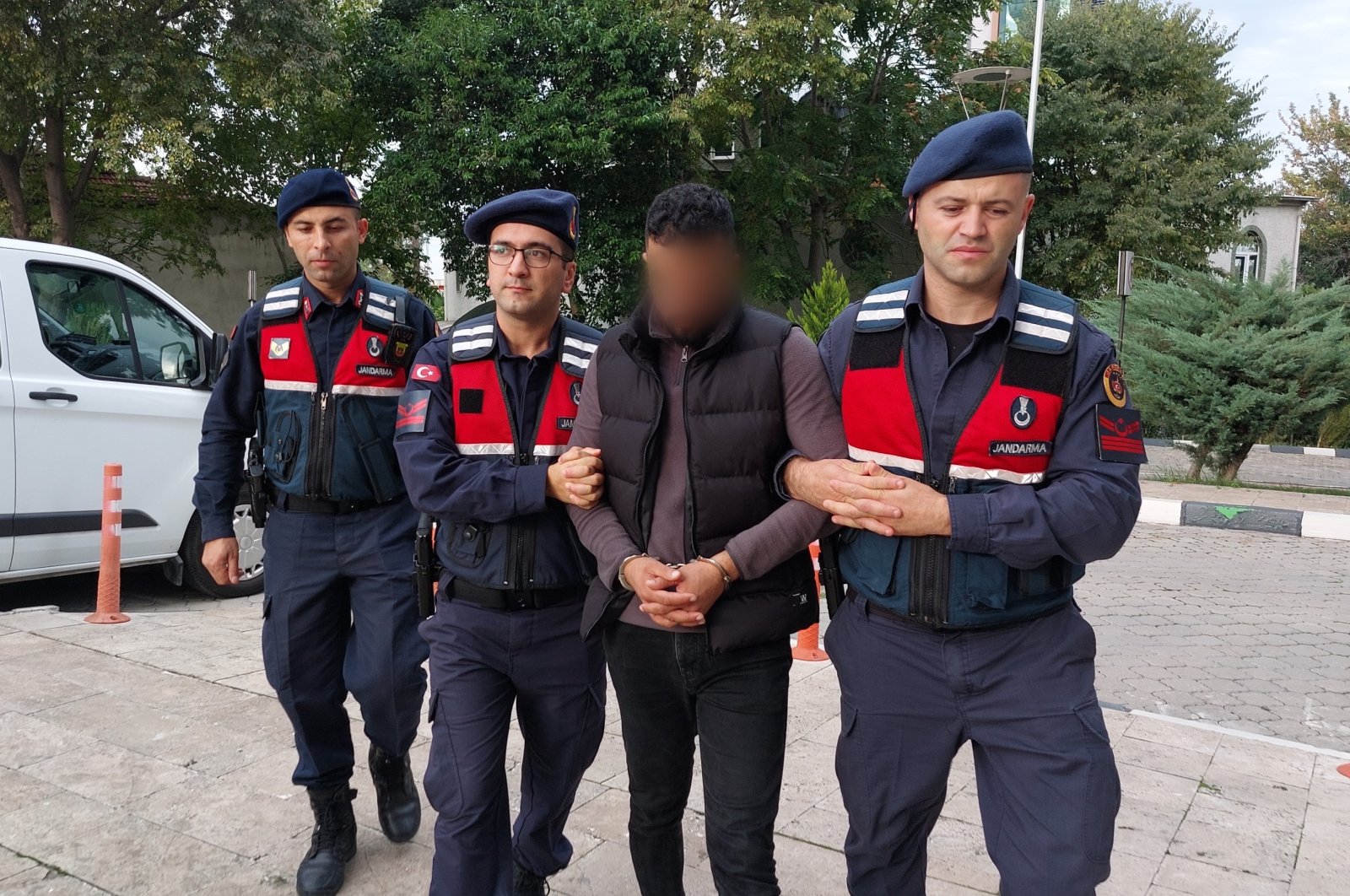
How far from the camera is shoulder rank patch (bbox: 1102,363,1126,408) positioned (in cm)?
214

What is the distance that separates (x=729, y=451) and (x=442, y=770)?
43.8 inches

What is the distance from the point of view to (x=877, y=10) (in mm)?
21781

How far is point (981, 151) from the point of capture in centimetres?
210

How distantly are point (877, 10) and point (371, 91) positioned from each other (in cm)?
1049

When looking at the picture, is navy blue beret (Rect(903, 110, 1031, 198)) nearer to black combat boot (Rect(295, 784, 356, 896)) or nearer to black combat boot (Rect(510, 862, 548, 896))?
black combat boot (Rect(510, 862, 548, 896))

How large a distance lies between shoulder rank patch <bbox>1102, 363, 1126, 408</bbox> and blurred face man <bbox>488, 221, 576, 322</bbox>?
136 centimetres

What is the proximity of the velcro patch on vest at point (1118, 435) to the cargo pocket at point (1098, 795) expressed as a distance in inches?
20.0

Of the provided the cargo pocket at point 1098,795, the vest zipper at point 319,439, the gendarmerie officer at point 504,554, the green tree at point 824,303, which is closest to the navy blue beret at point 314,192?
the vest zipper at point 319,439

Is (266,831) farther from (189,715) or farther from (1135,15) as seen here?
(1135,15)

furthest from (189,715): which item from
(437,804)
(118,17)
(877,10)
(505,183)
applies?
(877,10)

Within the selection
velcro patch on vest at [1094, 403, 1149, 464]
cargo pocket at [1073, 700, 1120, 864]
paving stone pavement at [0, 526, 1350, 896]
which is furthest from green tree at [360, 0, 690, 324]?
cargo pocket at [1073, 700, 1120, 864]

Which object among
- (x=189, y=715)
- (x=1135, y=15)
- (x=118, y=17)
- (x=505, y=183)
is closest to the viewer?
(x=189, y=715)

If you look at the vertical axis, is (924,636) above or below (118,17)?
below

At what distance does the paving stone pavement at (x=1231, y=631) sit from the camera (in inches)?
201
